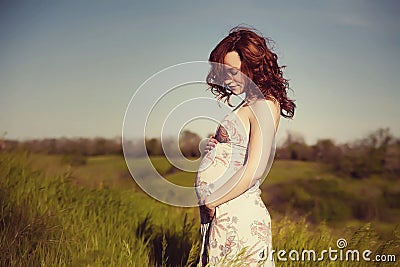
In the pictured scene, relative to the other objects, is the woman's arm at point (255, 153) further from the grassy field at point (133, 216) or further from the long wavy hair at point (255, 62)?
the grassy field at point (133, 216)

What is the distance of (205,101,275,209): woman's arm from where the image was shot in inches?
71.4

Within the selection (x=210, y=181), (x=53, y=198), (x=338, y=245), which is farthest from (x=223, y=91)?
(x=53, y=198)

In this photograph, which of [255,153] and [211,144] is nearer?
[255,153]

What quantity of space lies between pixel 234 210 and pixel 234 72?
468mm

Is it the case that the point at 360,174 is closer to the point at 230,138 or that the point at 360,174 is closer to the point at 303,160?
the point at 303,160

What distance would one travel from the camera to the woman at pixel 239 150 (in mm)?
1913

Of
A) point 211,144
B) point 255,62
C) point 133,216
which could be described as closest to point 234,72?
point 255,62

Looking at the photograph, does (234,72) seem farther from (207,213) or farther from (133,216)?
(133,216)

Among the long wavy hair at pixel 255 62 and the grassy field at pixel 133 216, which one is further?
the grassy field at pixel 133 216

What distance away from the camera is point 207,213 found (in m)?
2.03

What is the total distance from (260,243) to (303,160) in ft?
10.8

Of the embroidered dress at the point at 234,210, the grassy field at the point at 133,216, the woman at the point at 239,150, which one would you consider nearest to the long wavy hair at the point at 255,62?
the woman at the point at 239,150

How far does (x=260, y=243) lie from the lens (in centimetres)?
195

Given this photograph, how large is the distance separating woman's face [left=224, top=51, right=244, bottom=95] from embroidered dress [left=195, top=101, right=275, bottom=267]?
9 centimetres
